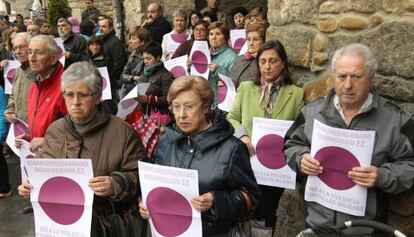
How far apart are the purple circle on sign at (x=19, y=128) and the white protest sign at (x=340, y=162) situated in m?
3.00

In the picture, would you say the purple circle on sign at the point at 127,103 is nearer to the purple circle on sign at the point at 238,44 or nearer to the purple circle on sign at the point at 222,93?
the purple circle on sign at the point at 222,93

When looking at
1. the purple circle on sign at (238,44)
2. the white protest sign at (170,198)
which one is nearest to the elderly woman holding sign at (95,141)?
the white protest sign at (170,198)

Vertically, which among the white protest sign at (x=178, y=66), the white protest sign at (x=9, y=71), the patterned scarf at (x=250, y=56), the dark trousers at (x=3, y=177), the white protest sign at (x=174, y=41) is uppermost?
the patterned scarf at (x=250, y=56)

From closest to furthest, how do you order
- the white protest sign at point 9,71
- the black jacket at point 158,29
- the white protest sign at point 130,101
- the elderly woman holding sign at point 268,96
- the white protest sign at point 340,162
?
the white protest sign at point 340,162, the elderly woman holding sign at point 268,96, the white protest sign at point 130,101, the white protest sign at point 9,71, the black jacket at point 158,29

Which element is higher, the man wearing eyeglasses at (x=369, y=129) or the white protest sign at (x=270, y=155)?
the man wearing eyeglasses at (x=369, y=129)

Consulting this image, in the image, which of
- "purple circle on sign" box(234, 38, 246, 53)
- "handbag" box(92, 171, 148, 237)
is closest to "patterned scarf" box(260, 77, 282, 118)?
"handbag" box(92, 171, 148, 237)

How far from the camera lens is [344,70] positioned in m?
2.54

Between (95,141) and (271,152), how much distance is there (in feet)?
4.22

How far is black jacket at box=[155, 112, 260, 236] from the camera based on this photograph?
2.57m

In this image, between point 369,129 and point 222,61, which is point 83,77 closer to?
point 369,129

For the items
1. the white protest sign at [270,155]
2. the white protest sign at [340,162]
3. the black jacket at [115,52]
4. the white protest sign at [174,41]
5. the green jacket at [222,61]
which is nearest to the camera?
the white protest sign at [340,162]

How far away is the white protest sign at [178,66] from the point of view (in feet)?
18.2

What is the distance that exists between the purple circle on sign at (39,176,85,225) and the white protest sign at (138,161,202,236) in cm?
40

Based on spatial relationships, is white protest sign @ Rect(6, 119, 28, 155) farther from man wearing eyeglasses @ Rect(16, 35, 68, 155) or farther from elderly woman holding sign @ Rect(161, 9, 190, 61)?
elderly woman holding sign @ Rect(161, 9, 190, 61)
